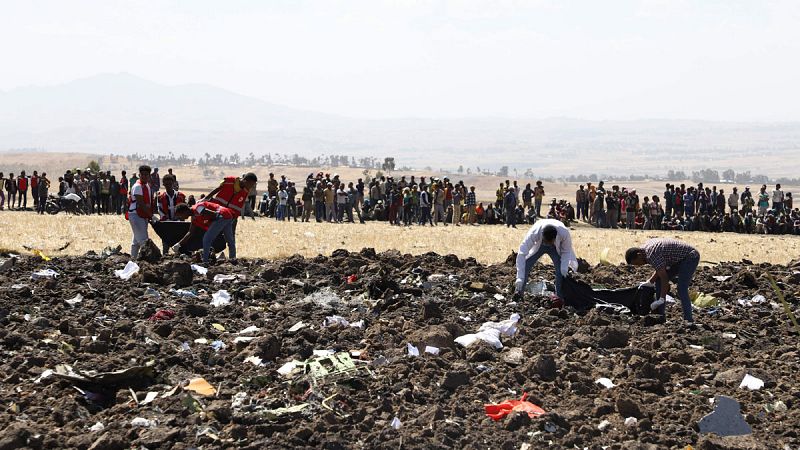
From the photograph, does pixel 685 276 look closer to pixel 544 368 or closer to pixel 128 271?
pixel 544 368

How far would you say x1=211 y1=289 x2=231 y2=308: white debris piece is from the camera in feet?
40.3

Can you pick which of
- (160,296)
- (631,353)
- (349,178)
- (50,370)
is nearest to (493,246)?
(160,296)

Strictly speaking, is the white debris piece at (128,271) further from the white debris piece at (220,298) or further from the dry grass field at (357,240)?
the dry grass field at (357,240)

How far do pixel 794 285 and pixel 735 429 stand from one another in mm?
7518

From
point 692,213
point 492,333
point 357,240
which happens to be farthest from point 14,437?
point 692,213

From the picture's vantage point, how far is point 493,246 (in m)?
23.3

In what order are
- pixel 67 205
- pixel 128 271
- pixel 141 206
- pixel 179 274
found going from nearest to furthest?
pixel 179 274, pixel 128 271, pixel 141 206, pixel 67 205

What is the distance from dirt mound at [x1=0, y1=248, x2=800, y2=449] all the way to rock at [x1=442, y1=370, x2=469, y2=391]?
0.07 feet

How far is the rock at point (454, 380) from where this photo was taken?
872cm

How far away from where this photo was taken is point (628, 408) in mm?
8086

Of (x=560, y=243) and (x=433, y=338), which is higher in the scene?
(x=560, y=243)

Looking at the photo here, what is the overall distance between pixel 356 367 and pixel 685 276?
4061 mm

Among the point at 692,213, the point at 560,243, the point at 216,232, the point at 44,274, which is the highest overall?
the point at 560,243

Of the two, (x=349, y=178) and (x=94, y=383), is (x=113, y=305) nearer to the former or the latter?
(x=94, y=383)
